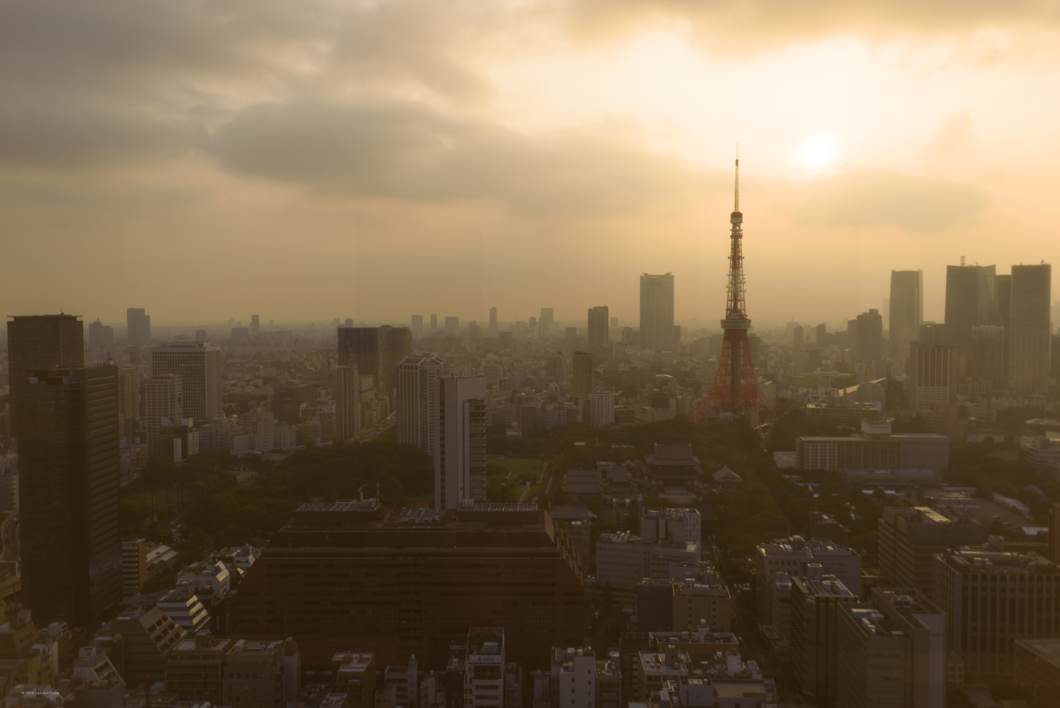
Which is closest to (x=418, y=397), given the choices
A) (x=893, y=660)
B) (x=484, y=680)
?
(x=484, y=680)

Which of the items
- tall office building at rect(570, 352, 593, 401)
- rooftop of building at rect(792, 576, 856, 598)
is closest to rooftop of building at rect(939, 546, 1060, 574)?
rooftop of building at rect(792, 576, 856, 598)

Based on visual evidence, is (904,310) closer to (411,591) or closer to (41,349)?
(411,591)

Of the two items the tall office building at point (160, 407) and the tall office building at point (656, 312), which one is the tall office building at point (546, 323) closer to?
the tall office building at point (656, 312)

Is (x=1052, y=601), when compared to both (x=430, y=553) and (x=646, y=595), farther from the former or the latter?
(x=430, y=553)

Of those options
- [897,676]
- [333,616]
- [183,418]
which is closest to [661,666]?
[897,676]

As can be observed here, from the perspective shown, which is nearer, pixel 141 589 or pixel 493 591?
pixel 493 591

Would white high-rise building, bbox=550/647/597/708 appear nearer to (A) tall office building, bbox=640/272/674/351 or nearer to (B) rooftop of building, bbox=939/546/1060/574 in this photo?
(B) rooftop of building, bbox=939/546/1060/574
